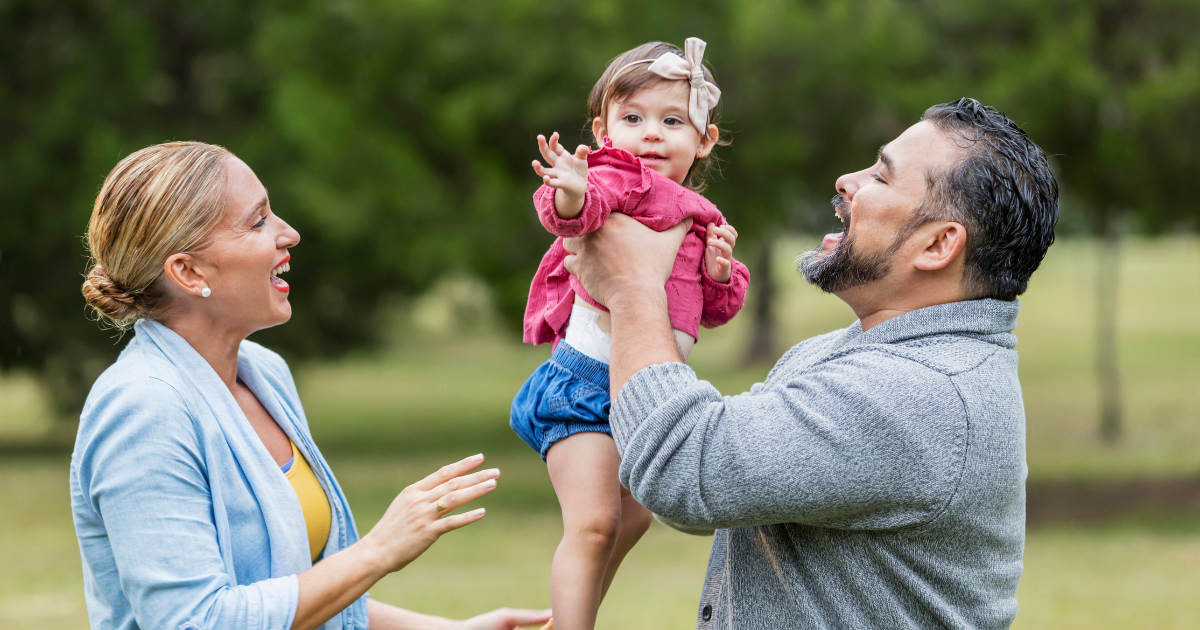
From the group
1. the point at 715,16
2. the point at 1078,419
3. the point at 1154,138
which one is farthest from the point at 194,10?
the point at 1078,419

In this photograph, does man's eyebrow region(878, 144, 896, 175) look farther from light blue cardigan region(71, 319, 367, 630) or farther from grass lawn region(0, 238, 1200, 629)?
grass lawn region(0, 238, 1200, 629)

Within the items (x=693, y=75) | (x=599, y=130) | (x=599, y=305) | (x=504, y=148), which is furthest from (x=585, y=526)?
(x=504, y=148)

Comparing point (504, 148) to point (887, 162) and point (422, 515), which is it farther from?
point (422, 515)

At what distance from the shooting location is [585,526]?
252 centimetres

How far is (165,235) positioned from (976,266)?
5.63ft

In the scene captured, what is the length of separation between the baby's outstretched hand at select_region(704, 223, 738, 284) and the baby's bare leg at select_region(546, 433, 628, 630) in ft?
1.61

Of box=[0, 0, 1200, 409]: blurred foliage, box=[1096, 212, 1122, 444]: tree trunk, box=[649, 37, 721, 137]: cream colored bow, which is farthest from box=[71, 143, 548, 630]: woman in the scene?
box=[1096, 212, 1122, 444]: tree trunk

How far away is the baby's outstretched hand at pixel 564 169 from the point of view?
2285 mm

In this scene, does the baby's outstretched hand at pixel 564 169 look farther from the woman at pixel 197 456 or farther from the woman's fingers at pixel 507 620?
the woman's fingers at pixel 507 620

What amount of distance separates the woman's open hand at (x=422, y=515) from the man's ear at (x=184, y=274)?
63cm

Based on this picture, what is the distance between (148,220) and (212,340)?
1.00 ft

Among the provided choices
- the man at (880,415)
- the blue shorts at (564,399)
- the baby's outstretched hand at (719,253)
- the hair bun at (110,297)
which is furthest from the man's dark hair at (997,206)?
the hair bun at (110,297)

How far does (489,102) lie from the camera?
9.12 meters

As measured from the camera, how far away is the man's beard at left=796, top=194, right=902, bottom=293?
235cm
